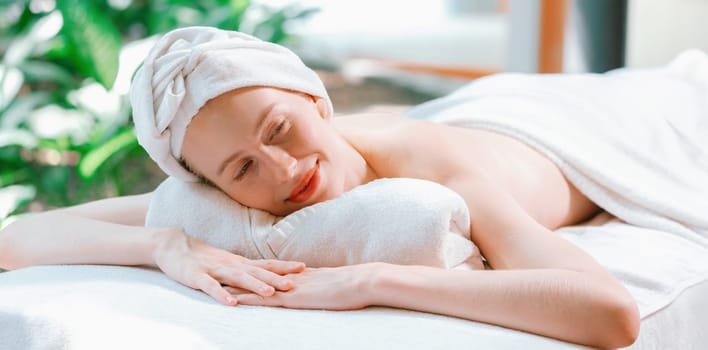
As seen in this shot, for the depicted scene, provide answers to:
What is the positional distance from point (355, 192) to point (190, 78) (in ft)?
0.94

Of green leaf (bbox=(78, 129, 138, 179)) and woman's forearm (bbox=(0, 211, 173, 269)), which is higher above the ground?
woman's forearm (bbox=(0, 211, 173, 269))

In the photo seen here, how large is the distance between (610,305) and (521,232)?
20cm

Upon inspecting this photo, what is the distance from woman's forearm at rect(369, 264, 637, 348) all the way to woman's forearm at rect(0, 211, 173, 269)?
403 mm

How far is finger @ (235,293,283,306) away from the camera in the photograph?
1181mm

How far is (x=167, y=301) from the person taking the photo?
115cm

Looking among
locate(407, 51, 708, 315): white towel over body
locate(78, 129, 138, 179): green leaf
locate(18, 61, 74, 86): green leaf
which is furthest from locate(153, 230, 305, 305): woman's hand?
locate(18, 61, 74, 86): green leaf

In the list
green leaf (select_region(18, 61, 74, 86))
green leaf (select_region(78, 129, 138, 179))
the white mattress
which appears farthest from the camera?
green leaf (select_region(18, 61, 74, 86))

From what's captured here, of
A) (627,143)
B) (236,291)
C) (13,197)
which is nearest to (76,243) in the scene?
(236,291)

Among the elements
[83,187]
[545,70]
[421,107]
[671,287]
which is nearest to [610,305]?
[671,287]

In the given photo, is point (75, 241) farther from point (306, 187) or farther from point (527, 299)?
point (527, 299)

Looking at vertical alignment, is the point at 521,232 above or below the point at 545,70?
above

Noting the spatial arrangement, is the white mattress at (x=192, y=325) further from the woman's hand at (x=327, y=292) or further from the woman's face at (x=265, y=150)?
the woman's face at (x=265, y=150)

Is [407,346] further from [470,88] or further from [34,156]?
[34,156]

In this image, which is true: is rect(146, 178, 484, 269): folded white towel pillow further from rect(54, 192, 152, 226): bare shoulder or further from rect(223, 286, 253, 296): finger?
rect(54, 192, 152, 226): bare shoulder
